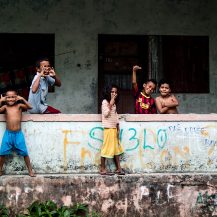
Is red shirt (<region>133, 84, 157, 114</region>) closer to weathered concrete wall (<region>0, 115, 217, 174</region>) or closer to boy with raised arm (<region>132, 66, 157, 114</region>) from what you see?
boy with raised arm (<region>132, 66, 157, 114</region>)

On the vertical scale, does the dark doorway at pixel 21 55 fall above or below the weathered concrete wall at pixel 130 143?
above

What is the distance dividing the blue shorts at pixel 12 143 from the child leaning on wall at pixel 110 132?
114cm

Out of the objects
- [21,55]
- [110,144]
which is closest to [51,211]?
[110,144]

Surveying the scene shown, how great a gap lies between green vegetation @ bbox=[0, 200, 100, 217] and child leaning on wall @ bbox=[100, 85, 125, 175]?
2.02 feet

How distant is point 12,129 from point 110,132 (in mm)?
1396

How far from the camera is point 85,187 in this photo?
7449mm

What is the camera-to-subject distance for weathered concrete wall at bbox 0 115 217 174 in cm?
764

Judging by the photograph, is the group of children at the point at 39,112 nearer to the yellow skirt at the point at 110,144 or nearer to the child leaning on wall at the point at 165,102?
the yellow skirt at the point at 110,144

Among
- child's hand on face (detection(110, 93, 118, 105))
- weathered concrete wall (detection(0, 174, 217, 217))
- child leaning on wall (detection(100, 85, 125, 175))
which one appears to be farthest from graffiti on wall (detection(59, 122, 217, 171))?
child's hand on face (detection(110, 93, 118, 105))

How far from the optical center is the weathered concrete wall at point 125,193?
735 cm

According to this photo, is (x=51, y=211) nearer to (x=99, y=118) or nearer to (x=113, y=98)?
(x=99, y=118)

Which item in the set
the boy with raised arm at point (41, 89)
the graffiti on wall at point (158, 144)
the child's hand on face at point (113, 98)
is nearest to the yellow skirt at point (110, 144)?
the graffiti on wall at point (158, 144)

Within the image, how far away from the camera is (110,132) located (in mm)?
7559

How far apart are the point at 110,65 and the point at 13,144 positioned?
12.5 feet
